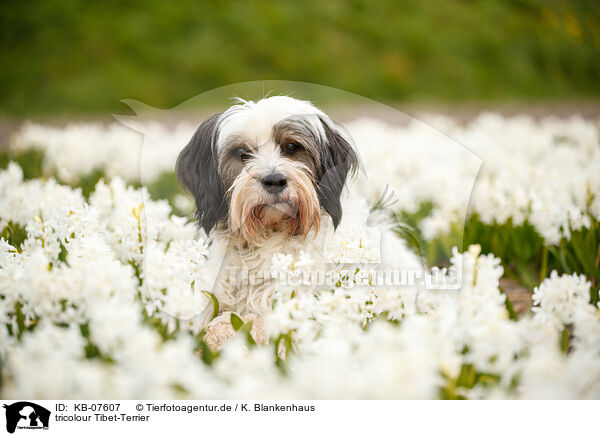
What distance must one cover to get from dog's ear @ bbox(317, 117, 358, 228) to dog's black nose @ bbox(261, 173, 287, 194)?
0.19 m

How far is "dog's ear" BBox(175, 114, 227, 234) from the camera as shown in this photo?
204 cm

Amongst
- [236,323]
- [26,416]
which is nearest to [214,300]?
[236,323]

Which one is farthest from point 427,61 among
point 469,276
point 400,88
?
point 469,276

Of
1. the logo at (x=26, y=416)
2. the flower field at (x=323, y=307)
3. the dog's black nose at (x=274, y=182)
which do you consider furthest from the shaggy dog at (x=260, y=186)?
the logo at (x=26, y=416)

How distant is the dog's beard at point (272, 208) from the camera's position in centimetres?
191

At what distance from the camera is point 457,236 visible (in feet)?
8.71

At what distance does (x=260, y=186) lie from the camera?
1.89 m

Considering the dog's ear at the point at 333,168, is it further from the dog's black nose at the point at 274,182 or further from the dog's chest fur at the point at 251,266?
the dog's black nose at the point at 274,182

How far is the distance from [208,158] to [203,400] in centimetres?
108

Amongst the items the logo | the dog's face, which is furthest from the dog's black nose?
the logo

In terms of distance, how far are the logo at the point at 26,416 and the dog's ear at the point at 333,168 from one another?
3.83 feet

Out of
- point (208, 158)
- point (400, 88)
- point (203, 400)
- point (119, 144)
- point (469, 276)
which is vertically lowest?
point (203, 400)

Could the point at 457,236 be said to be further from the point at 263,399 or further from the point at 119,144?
the point at 119,144

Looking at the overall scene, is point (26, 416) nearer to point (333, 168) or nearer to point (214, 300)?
point (214, 300)
